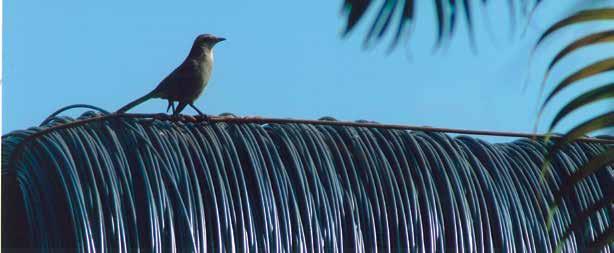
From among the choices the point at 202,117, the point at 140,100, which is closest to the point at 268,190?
the point at 202,117

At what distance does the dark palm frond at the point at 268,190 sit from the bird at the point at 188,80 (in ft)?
6.44

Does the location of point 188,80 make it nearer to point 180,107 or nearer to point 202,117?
point 180,107

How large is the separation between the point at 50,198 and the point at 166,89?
2.52 meters

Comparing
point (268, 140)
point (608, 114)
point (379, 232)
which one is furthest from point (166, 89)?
point (608, 114)

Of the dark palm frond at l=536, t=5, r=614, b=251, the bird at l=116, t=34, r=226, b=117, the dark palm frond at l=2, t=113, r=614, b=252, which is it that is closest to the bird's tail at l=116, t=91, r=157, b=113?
the bird at l=116, t=34, r=226, b=117

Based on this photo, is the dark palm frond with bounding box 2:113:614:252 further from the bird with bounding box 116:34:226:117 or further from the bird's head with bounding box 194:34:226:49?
the bird's head with bounding box 194:34:226:49

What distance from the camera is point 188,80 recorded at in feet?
23.1

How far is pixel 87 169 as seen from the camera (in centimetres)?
443

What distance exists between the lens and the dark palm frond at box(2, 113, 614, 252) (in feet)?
14.3

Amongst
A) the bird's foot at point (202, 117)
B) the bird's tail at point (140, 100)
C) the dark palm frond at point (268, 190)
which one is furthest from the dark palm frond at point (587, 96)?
the bird's tail at point (140, 100)

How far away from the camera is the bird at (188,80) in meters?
6.91

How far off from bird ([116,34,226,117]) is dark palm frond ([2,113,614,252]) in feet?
6.44

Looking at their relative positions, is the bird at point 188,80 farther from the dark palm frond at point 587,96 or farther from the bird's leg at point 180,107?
the dark palm frond at point 587,96

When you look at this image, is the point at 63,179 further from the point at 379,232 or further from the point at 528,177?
the point at 528,177
